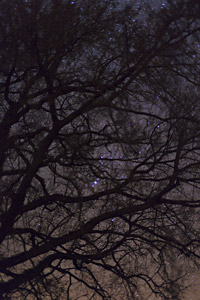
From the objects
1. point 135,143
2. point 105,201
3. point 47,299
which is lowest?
point 47,299

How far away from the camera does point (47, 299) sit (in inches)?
67.2

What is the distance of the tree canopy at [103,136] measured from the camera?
1493 mm

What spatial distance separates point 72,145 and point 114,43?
1.25 feet

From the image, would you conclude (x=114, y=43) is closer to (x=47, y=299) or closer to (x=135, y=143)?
(x=135, y=143)

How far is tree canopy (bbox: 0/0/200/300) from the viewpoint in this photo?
149 cm

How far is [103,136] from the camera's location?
164 cm

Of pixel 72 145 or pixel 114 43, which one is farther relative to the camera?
pixel 114 43

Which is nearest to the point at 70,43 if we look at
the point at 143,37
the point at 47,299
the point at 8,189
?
the point at 143,37

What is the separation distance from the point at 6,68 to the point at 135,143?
482mm

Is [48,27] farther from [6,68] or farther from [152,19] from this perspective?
[152,19]

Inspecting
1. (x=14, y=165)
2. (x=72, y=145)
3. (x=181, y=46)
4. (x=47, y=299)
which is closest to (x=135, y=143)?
(x=72, y=145)

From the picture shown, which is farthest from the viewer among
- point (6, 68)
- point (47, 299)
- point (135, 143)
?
point (47, 299)

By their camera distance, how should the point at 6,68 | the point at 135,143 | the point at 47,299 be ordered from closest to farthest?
the point at 135,143
the point at 6,68
the point at 47,299

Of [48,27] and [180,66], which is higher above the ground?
[48,27]
